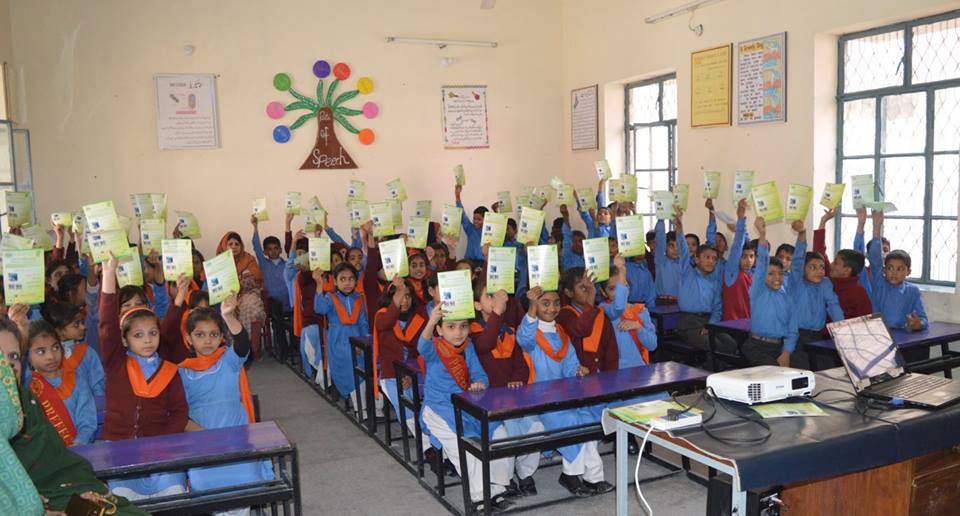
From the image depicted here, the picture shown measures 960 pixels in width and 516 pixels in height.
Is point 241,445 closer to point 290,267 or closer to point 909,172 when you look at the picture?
point 290,267

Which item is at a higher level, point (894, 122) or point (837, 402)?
point (894, 122)

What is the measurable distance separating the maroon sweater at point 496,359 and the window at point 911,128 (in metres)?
3.41

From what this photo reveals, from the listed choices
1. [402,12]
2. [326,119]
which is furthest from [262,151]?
[402,12]

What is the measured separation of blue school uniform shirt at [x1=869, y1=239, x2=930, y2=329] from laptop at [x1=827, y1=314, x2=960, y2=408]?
2.08 metres

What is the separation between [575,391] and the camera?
309 centimetres

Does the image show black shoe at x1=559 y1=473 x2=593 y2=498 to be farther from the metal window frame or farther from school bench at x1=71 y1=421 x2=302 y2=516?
the metal window frame

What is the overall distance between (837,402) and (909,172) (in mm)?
3710

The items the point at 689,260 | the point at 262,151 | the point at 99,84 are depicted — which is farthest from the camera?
the point at 262,151

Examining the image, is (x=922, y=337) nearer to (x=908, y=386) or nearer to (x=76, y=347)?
(x=908, y=386)

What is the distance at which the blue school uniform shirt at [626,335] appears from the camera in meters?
3.93

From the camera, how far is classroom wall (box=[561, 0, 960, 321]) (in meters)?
5.62

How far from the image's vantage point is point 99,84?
282 inches

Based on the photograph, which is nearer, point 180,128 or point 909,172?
point 909,172

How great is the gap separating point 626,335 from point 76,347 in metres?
2.66
